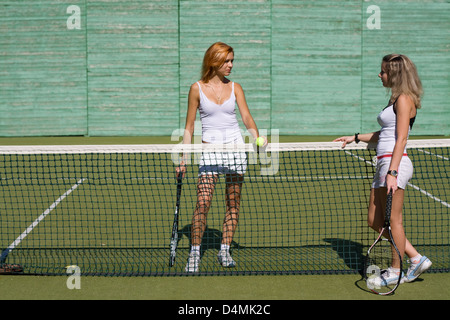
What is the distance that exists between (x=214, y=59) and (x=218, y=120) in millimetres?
492

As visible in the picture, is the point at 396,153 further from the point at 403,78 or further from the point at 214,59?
the point at 214,59

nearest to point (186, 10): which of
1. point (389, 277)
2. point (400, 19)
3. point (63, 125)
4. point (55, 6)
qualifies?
point (55, 6)

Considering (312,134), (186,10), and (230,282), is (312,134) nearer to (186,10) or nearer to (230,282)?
(186,10)

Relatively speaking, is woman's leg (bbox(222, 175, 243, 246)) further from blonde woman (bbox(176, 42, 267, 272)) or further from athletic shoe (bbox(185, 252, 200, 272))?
athletic shoe (bbox(185, 252, 200, 272))

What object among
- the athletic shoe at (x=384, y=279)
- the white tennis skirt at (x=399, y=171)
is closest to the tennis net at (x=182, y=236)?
the white tennis skirt at (x=399, y=171)

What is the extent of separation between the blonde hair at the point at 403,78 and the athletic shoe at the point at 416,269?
1161 millimetres

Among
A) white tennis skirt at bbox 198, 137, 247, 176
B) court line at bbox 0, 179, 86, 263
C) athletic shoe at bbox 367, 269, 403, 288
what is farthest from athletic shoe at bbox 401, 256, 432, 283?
court line at bbox 0, 179, 86, 263

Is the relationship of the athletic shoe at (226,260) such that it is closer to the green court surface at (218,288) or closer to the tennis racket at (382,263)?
the green court surface at (218,288)

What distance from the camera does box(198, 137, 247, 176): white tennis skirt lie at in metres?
4.91

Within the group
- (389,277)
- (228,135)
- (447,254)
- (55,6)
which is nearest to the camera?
(389,277)

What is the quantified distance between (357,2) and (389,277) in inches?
565

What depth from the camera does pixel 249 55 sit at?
1769 cm

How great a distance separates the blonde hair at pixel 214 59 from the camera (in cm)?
483

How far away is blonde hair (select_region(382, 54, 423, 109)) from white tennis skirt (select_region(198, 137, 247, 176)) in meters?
1.29
